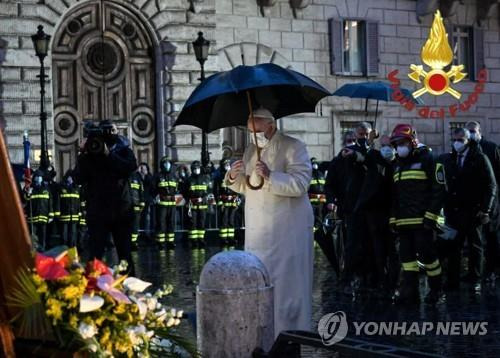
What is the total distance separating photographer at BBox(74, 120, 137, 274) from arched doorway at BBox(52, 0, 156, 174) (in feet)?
51.9

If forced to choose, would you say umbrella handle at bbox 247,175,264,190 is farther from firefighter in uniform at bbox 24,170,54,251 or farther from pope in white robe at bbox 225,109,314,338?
firefighter in uniform at bbox 24,170,54,251

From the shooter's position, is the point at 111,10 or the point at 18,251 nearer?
the point at 18,251

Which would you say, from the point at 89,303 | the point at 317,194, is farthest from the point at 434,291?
the point at 317,194

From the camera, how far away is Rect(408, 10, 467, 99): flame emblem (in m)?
32.7

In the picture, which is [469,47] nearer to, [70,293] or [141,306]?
[141,306]

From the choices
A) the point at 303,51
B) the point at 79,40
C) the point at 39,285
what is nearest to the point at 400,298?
the point at 39,285

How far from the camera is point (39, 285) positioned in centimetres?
470

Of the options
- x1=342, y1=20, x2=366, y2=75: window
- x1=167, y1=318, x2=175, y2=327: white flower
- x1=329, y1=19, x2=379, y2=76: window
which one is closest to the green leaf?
x1=167, y1=318, x2=175, y2=327: white flower

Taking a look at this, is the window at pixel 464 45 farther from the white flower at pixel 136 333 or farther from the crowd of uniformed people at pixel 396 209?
the white flower at pixel 136 333

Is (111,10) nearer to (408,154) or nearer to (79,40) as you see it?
(79,40)

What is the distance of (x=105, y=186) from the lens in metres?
12.7

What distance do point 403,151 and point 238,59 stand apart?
18547 mm

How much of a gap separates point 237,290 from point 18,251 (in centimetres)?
277

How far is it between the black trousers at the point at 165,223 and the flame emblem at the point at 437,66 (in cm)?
1071
